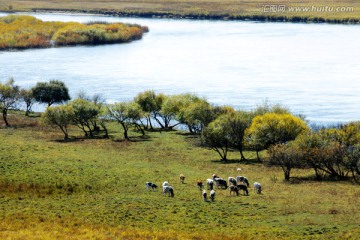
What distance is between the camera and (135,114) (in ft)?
271

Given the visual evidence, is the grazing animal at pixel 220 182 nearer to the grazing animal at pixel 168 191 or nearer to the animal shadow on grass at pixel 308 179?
the grazing animal at pixel 168 191

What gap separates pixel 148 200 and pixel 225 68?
90678mm

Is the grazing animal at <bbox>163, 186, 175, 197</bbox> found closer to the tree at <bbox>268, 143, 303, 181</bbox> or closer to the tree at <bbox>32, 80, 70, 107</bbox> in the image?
the tree at <bbox>268, 143, 303, 181</bbox>

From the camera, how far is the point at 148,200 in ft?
153

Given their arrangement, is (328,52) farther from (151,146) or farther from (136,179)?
(136,179)

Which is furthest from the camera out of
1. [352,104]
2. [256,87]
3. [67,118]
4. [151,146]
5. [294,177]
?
[256,87]

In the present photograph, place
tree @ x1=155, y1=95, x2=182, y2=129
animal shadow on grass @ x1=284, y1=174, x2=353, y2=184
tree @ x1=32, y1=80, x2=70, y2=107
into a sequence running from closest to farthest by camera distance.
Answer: animal shadow on grass @ x1=284, y1=174, x2=353, y2=184 → tree @ x1=155, y1=95, x2=182, y2=129 → tree @ x1=32, y1=80, x2=70, y2=107

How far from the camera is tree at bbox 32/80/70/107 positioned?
98.1m

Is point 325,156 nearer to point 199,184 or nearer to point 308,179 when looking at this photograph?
point 308,179

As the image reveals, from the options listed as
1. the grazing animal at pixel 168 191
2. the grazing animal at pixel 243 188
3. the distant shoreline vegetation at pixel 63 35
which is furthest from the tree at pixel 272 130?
the distant shoreline vegetation at pixel 63 35

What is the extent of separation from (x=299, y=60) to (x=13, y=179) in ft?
327

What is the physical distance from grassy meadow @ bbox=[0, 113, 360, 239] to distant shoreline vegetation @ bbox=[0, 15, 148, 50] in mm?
110993

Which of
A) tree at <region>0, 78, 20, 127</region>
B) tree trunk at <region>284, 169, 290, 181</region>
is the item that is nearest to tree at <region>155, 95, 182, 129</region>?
tree at <region>0, 78, 20, 127</region>

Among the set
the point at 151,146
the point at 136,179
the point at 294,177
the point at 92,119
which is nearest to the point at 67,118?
the point at 92,119
